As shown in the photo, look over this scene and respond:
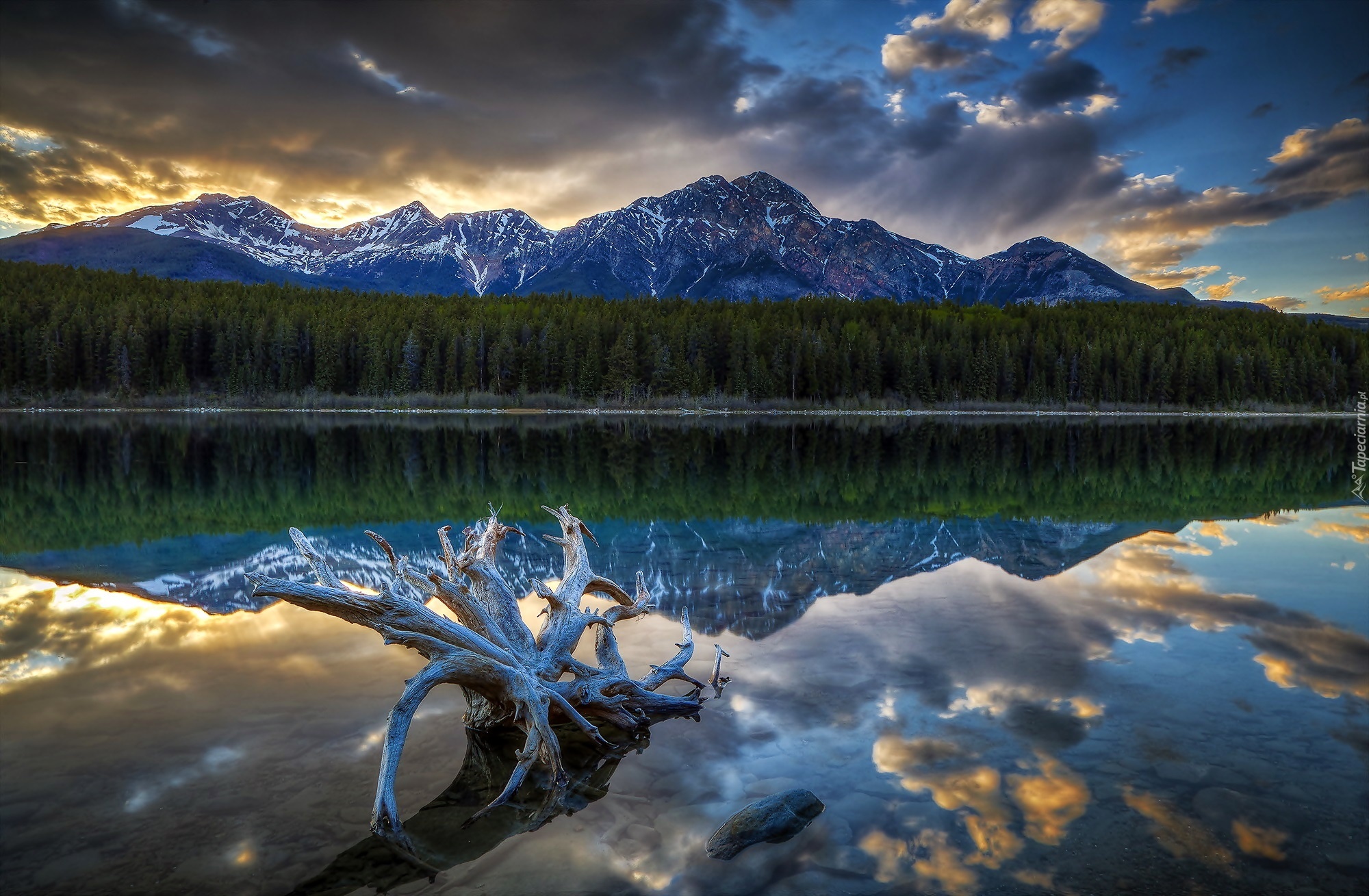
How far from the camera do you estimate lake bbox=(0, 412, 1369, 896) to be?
4918 millimetres

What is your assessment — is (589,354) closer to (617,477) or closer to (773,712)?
(617,477)

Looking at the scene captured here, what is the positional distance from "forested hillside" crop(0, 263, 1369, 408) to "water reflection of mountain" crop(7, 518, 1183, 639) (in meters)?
83.5

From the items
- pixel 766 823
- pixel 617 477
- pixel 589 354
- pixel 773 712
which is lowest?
pixel 617 477

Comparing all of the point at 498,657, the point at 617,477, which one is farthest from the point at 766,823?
the point at 617,477

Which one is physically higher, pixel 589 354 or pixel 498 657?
pixel 589 354

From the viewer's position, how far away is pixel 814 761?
6297 millimetres

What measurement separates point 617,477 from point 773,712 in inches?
810

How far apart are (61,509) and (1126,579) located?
24602 millimetres

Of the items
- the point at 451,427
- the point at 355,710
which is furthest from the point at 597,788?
the point at 451,427

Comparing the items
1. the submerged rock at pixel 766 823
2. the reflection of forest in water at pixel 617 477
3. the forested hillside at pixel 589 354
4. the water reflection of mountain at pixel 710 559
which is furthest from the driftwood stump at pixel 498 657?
the forested hillside at pixel 589 354

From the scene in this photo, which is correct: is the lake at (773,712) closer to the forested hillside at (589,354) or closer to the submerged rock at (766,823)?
the submerged rock at (766,823)

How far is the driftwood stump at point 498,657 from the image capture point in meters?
5.74

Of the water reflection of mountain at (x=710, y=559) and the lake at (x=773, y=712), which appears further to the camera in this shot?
the water reflection of mountain at (x=710, y=559)

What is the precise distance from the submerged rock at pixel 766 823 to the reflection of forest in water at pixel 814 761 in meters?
0.10
